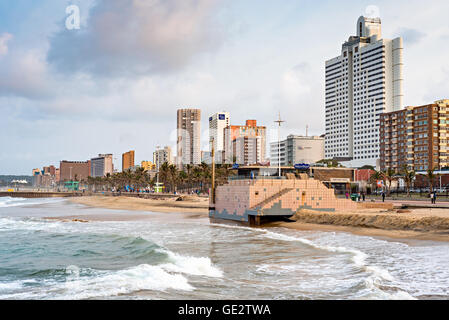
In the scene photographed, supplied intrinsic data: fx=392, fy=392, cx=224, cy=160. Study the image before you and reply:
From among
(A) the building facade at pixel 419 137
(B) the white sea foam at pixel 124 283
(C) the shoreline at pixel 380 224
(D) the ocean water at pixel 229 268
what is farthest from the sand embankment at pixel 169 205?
(A) the building facade at pixel 419 137

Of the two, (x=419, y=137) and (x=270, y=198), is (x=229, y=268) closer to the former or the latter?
(x=270, y=198)

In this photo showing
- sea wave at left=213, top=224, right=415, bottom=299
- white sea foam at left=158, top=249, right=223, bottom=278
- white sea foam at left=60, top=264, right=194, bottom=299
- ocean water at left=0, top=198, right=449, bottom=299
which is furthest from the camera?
white sea foam at left=158, top=249, right=223, bottom=278

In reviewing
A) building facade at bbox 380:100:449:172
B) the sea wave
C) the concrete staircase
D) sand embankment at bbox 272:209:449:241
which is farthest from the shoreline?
building facade at bbox 380:100:449:172

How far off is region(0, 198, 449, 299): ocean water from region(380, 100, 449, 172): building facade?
13111 centimetres

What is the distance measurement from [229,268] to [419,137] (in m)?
153

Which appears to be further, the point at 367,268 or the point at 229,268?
the point at 229,268

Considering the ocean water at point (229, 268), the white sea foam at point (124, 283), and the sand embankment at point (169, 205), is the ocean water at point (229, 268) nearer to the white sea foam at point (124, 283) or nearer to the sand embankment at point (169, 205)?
the white sea foam at point (124, 283)

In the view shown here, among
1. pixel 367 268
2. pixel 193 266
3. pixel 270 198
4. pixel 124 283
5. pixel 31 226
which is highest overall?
pixel 270 198

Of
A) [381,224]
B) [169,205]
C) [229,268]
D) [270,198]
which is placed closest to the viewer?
[229,268]

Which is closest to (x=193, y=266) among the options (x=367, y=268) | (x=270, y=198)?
(x=367, y=268)

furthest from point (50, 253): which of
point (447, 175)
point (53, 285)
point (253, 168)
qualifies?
point (447, 175)

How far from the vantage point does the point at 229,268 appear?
1656 centimetres

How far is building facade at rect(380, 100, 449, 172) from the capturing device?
144750mm

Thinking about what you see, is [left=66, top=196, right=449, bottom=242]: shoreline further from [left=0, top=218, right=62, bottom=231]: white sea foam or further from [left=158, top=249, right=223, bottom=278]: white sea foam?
[left=0, top=218, right=62, bottom=231]: white sea foam
